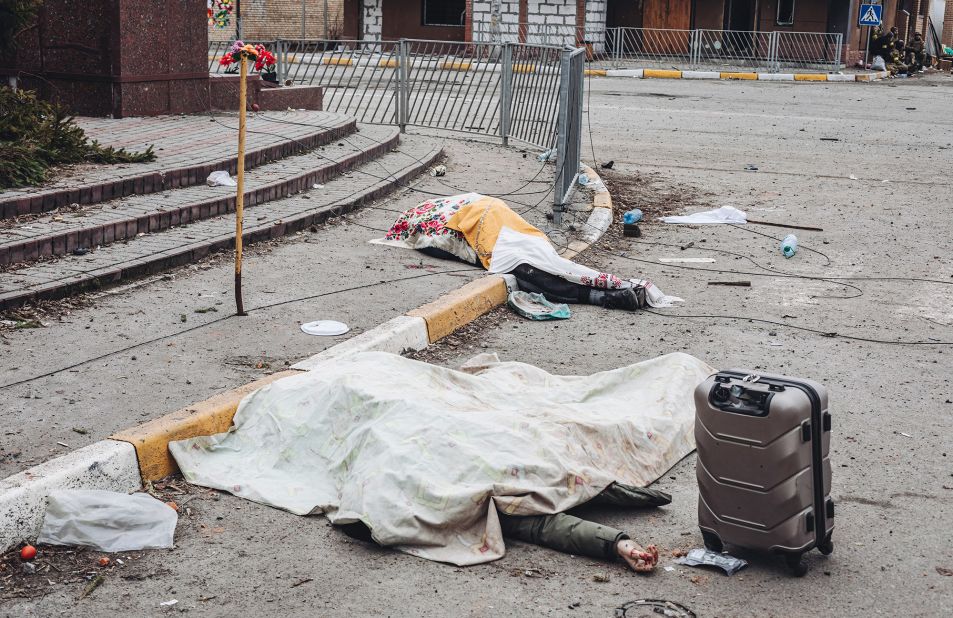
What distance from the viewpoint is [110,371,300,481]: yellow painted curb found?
425 centimetres

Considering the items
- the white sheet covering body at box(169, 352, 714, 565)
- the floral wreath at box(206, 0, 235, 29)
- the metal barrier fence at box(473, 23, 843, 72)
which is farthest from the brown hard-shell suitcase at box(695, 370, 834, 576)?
the floral wreath at box(206, 0, 235, 29)

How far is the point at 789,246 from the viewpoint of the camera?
8875 mm

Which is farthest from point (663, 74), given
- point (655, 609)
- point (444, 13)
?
point (655, 609)

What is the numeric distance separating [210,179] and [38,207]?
1.82 metres

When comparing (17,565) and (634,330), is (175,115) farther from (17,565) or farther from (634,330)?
(17,565)

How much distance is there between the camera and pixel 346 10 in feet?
115

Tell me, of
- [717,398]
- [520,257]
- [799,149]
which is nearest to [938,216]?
[799,149]

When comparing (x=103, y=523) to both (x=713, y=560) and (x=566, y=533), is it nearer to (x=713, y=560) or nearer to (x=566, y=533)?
(x=566, y=533)

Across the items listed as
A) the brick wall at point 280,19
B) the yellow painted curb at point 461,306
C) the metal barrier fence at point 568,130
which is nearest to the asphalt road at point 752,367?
the yellow painted curb at point 461,306

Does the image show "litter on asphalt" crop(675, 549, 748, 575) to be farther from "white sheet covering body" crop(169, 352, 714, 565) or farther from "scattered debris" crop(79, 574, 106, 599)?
"scattered debris" crop(79, 574, 106, 599)

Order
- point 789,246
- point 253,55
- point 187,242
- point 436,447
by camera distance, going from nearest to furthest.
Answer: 1. point 436,447
2. point 253,55
3. point 187,242
4. point 789,246

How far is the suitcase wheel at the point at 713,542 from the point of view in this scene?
3775mm

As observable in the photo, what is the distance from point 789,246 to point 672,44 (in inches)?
969

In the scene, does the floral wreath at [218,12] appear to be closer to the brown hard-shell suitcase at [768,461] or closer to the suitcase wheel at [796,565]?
the brown hard-shell suitcase at [768,461]
